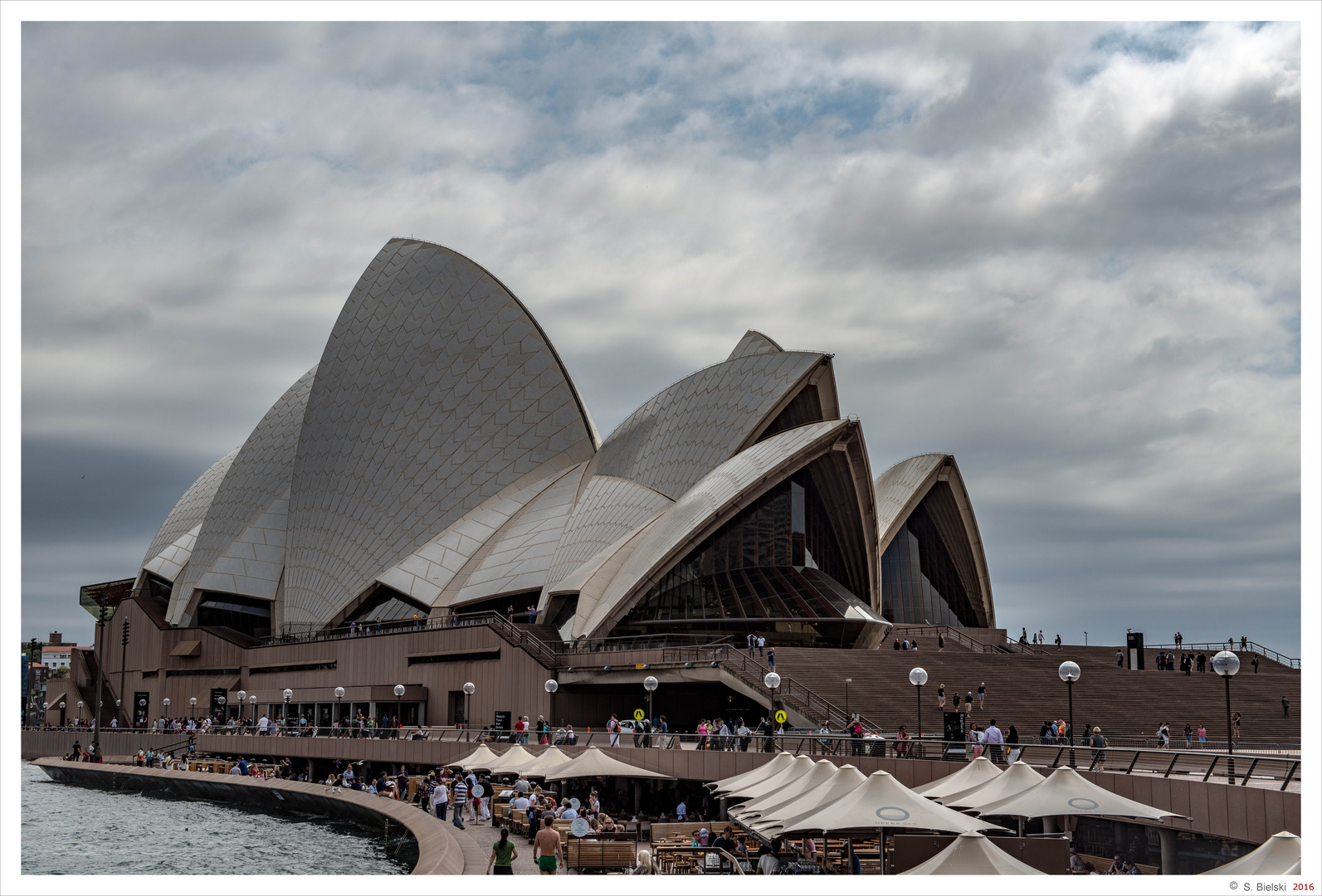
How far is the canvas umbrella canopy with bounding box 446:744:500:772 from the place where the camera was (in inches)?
923

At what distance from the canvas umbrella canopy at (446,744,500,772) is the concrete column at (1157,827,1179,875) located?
1304 cm

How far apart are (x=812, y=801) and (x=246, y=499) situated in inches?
1786

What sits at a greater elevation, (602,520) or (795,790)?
(602,520)

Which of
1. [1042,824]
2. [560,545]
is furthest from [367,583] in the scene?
[1042,824]

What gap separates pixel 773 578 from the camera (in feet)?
120

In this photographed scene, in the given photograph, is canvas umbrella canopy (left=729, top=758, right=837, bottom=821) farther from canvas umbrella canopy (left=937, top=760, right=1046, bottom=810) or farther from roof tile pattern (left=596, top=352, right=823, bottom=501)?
roof tile pattern (left=596, top=352, right=823, bottom=501)

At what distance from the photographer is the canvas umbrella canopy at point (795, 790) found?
14.3 m

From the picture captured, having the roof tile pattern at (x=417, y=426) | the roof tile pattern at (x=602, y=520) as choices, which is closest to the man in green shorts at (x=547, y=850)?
the roof tile pattern at (x=602, y=520)

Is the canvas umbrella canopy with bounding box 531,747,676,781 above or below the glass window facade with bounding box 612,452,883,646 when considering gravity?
below

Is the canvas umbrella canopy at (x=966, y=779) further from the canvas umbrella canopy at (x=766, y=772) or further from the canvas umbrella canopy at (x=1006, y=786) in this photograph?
the canvas umbrella canopy at (x=766, y=772)

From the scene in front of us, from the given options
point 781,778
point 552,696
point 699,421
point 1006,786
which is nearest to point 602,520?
point 699,421

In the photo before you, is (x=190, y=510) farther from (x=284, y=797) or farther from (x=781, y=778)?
(x=781, y=778)

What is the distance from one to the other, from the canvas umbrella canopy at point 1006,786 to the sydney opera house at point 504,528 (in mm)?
17204

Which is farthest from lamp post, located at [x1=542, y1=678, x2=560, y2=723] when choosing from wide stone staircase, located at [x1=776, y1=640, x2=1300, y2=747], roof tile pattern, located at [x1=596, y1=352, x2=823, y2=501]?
roof tile pattern, located at [x1=596, y1=352, x2=823, y2=501]
